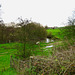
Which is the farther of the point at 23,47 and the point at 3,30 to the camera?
the point at 3,30

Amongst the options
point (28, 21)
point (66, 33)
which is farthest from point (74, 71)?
point (66, 33)

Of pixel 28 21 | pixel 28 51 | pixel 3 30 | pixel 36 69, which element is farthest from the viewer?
pixel 3 30

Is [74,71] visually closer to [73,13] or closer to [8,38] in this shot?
[73,13]

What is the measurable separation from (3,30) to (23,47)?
1902 centimetres

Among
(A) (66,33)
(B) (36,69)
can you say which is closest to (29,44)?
(B) (36,69)

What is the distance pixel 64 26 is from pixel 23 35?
19.4ft

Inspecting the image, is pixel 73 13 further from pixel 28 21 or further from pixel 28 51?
pixel 28 51

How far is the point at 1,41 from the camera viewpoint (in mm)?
26547

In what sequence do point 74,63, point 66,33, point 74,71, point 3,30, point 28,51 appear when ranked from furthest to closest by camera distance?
point 3,30
point 66,33
point 28,51
point 74,71
point 74,63

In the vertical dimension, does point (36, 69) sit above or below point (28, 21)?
below

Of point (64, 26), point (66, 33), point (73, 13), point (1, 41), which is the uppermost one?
point (73, 13)

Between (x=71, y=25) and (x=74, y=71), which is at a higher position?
(x=71, y=25)

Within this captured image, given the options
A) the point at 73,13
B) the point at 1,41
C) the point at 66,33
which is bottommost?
the point at 1,41

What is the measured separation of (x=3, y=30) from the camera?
82.3 feet
